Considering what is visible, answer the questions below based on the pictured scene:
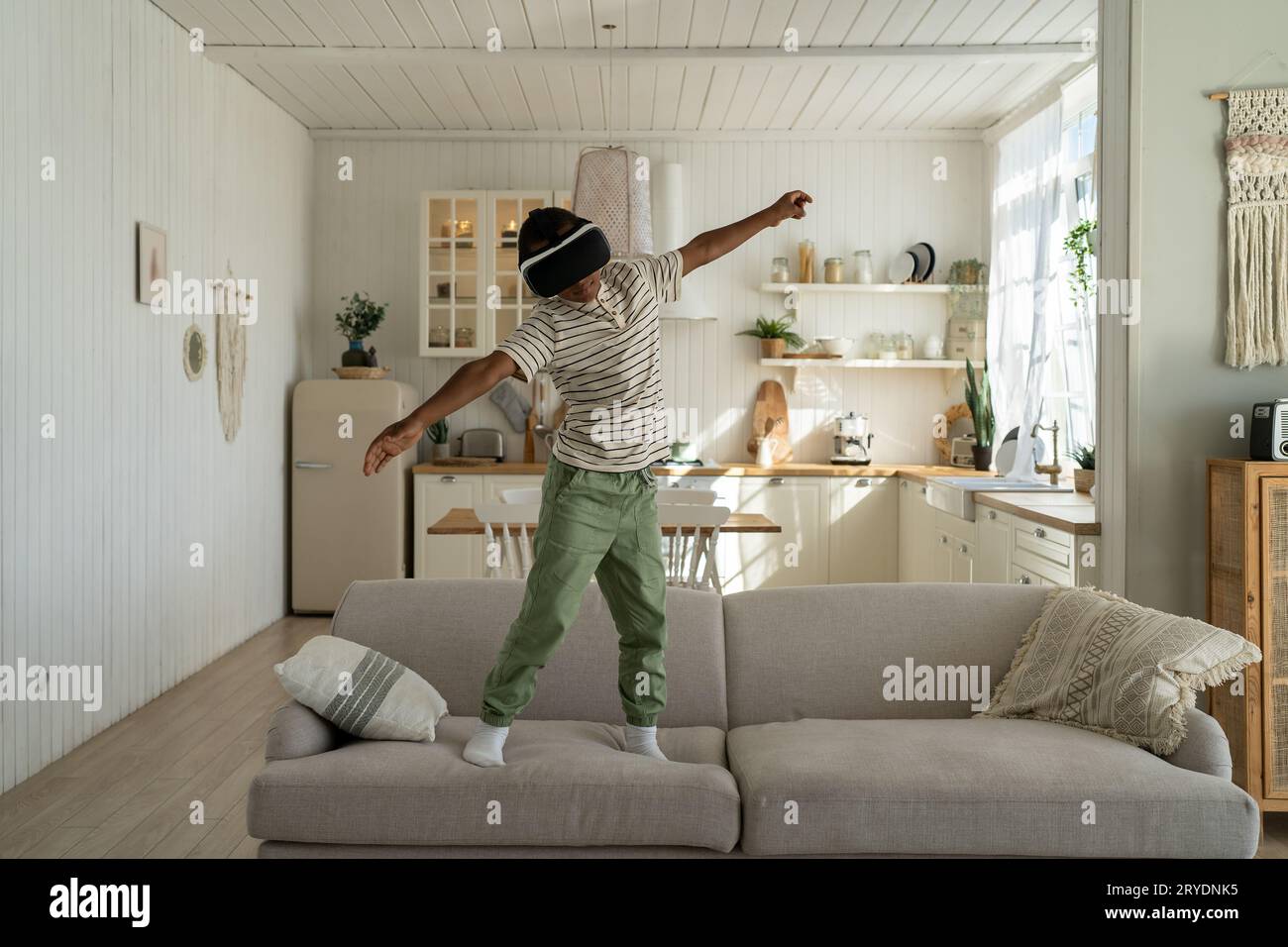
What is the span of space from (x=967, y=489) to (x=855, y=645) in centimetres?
231

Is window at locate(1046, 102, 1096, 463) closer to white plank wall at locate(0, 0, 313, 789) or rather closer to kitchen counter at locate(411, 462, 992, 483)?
kitchen counter at locate(411, 462, 992, 483)

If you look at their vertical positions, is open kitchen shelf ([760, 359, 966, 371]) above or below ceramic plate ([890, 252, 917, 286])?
below

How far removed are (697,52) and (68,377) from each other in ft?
9.94

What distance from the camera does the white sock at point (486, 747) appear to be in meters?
2.20

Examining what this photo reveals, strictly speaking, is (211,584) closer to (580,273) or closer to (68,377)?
(68,377)

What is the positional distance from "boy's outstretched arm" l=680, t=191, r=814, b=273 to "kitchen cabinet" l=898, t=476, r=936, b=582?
3284mm

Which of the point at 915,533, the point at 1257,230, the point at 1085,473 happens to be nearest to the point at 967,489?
the point at 1085,473

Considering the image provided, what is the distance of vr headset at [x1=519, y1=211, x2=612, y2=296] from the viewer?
6.92 feet

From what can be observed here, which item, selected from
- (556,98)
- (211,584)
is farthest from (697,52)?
(211,584)

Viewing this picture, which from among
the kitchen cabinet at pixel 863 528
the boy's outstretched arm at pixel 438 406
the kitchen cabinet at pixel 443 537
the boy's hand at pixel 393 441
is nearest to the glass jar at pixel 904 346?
the kitchen cabinet at pixel 863 528

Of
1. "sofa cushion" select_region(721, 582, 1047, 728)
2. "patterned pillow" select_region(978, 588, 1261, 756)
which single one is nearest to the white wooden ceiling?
"sofa cushion" select_region(721, 582, 1047, 728)

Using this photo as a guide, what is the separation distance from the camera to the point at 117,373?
159 inches

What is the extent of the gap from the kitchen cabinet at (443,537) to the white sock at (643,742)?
11.8 ft

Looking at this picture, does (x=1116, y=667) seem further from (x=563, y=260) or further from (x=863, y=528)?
(x=863, y=528)
